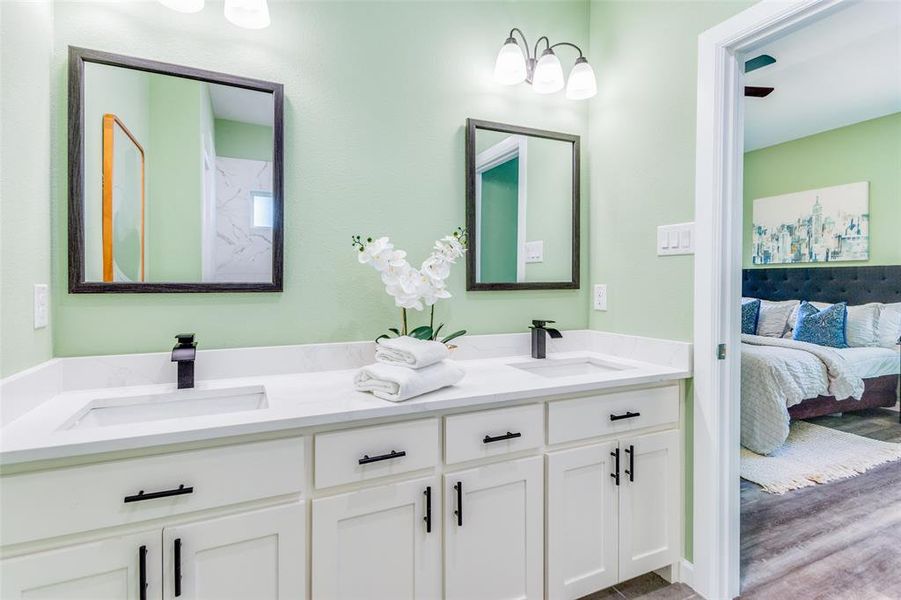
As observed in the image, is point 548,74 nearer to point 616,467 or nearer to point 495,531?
point 616,467

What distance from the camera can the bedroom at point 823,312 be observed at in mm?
2062

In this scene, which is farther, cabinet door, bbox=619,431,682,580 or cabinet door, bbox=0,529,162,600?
cabinet door, bbox=619,431,682,580

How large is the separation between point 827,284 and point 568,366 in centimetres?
377

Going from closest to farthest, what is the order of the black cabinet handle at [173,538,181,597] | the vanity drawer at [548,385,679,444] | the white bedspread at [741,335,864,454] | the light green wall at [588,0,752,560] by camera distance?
the black cabinet handle at [173,538,181,597]
the vanity drawer at [548,385,679,444]
the light green wall at [588,0,752,560]
the white bedspread at [741,335,864,454]

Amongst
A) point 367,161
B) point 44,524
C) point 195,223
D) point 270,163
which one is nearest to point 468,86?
point 367,161

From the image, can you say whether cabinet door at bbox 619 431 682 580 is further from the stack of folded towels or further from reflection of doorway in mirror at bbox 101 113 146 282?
reflection of doorway in mirror at bbox 101 113 146 282

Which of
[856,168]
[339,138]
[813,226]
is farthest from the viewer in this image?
[813,226]

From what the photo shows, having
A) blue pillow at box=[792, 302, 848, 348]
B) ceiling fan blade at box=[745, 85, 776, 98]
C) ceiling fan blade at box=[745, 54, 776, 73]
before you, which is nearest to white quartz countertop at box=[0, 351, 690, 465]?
ceiling fan blade at box=[745, 54, 776, 73]

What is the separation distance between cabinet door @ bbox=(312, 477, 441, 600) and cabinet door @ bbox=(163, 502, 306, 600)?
57mm

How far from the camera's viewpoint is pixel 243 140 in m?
1.58

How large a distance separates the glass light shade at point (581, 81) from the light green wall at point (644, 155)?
0.14 m

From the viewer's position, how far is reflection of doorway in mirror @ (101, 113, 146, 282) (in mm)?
1414

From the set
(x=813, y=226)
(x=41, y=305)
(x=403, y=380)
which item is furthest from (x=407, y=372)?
(x=813, y=226)

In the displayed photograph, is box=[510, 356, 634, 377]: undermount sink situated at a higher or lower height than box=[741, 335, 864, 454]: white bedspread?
higher
